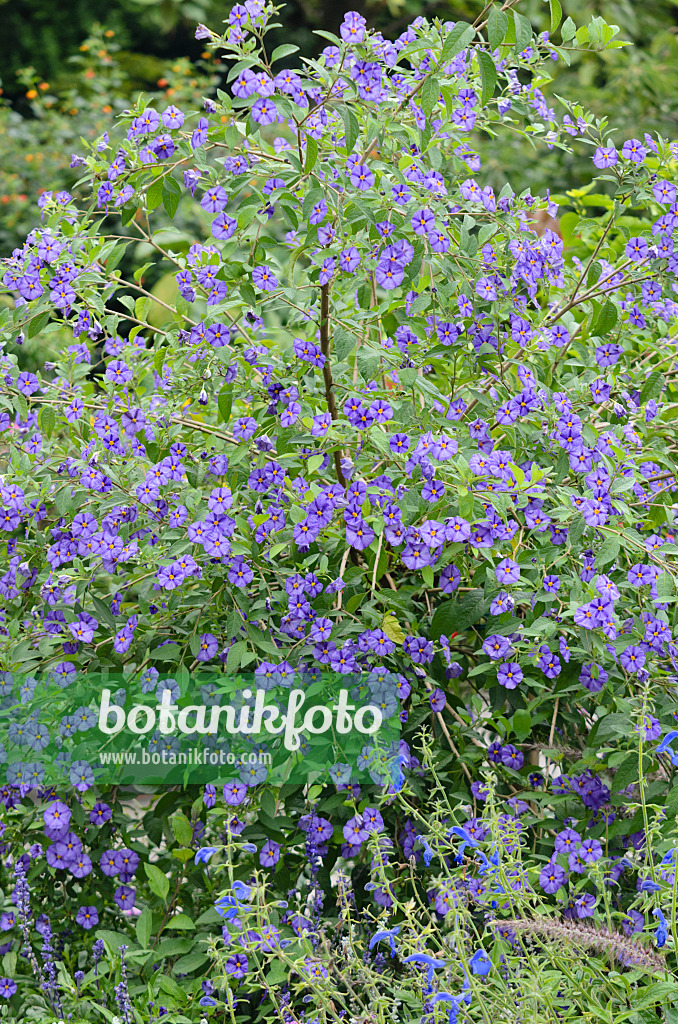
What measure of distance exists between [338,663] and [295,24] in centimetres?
810

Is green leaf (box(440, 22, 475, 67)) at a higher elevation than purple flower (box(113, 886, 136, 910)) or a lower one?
higher

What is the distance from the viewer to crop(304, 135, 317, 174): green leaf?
69.4 inches

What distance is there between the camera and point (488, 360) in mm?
2123

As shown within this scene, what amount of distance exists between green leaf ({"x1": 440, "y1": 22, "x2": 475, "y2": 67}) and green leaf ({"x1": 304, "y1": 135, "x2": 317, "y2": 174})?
25 centimetres

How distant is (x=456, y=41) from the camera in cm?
168

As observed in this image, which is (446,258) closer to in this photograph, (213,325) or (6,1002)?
(213,325)

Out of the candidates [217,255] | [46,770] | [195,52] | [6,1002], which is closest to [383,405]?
[217,255]

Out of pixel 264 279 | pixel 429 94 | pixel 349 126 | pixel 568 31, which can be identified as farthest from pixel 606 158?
pixel 264 279

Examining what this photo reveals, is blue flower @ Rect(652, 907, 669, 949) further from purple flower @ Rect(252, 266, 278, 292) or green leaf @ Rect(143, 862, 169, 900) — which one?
purple flower @ Rect(252, 266, 278, 292)

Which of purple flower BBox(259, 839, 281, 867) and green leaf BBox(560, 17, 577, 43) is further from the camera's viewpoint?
green leaf BBox(560, 17, 577, 43)

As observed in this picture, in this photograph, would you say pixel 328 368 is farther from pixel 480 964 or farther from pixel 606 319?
pixel 480 964

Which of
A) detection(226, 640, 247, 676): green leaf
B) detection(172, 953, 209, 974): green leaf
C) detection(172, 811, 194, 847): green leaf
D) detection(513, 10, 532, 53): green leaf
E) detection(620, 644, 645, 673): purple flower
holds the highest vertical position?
detection(513, 10, 532, 53): green leaf

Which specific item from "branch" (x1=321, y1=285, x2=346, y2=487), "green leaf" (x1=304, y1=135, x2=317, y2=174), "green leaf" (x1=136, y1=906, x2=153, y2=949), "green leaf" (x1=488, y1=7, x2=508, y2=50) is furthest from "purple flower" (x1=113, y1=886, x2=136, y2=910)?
"green leaf" (x1=488, y1=7, x2=508, y2=50)
